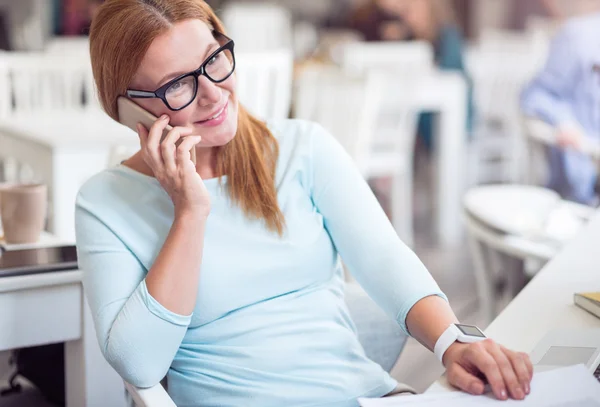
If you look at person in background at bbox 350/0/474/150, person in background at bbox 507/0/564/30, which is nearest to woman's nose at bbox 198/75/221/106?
person in background at bbox 350/0/474/150

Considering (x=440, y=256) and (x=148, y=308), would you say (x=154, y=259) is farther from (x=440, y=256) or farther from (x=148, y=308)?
(x=440, y=256)

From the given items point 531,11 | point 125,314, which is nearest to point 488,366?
point 125,314

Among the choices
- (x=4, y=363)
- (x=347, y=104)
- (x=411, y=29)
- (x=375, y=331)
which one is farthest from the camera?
(x=411, y=29)

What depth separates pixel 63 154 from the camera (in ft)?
6.73

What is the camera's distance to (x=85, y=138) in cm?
211

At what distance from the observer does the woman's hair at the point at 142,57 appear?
1088mm

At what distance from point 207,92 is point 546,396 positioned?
1.91ft

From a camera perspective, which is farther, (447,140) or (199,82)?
(447,140)

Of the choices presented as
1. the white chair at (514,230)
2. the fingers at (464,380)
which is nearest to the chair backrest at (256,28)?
the white chair at (514,230)

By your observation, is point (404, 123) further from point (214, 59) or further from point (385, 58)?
point (214, 59)

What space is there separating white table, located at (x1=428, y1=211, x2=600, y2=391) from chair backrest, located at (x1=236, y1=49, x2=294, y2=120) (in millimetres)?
1647

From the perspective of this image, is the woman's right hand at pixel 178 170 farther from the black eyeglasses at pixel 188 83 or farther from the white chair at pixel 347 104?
the white chair at pixel 347 104

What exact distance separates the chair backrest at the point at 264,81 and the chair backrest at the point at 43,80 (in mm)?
638

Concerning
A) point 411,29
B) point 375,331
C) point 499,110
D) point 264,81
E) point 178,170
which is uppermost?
point 178,170
